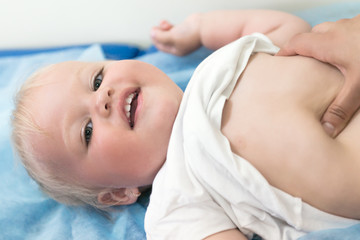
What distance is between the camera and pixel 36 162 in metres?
A: 0.95

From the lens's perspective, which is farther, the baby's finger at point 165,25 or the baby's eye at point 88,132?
the baby's finger at point 165,25

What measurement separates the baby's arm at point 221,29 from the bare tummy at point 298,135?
0.27 m

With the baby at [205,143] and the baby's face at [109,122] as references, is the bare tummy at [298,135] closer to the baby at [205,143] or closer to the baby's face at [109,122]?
the baby at [205,143]

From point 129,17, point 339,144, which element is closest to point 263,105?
point 339,144

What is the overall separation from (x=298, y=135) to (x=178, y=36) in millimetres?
671

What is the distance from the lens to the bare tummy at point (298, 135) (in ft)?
2.43

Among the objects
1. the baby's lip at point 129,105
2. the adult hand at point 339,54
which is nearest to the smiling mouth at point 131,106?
the baby's lip at point 129,105

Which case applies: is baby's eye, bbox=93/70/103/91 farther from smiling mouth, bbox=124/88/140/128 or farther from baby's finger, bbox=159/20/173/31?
baby's finger, bbox=159/20/173/31

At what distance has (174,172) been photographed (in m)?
0.84

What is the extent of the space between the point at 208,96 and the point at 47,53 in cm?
90

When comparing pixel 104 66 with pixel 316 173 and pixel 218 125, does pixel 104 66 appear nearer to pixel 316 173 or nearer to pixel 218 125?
pixel 218 125

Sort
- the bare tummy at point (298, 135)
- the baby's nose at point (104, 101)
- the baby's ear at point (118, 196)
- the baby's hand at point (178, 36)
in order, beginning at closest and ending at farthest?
1. the bare tummy at point (298, 135)
2. the baby's nose at point (104, 101)
3. the baby's ear at point (118, 196)
4. the baby's hand at point (178, 36)

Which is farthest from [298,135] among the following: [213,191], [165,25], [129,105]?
[165,25]

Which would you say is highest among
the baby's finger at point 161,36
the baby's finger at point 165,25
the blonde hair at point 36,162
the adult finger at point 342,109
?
the adult finger at point 342,109
